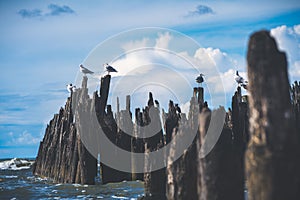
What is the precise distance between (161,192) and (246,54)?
6946 millimetres

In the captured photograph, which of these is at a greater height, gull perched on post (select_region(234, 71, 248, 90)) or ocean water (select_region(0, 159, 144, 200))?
gull perched on post (select_region(234, 71, 248, 90))

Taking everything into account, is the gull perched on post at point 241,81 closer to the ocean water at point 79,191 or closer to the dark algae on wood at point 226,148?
the dark algae on wood at point 226,148

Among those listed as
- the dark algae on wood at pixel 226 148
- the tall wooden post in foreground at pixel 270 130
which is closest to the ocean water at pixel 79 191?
the dark algae on wood at pixel 226 148

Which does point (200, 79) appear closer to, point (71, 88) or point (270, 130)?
point (71, 88)

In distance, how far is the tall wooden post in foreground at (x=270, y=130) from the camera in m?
5.53

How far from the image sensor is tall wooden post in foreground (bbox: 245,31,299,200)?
18.1 ft

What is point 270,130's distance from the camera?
561cm

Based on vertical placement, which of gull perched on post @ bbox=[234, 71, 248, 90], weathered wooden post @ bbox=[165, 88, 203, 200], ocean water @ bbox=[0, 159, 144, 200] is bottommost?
ocean water @ bbox=[0, 159, 144, 200]

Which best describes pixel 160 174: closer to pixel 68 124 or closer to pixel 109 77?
pixel 109 77

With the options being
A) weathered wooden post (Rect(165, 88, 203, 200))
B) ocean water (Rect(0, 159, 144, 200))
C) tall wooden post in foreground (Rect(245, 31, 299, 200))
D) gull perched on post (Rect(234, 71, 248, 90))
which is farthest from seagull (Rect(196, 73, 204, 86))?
tall wooden post in foreground (Rect(245, 31, 299, 200))

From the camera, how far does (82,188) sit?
18375mm

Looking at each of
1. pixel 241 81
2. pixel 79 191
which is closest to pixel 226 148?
pixel 79 191

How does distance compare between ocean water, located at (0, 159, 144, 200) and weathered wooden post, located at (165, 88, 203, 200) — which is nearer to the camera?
weathered wooden post, located at (165, 88, 203, 200)

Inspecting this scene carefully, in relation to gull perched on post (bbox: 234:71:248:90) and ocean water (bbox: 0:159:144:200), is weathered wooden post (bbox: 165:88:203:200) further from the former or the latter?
gull perched on post (bbox: 234:71:248:90)
